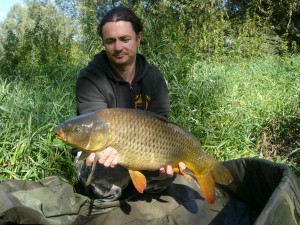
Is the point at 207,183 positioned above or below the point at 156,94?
below

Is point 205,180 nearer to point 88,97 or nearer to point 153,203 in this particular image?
point 153,203

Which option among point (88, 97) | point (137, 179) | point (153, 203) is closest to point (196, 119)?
point (153, 203)

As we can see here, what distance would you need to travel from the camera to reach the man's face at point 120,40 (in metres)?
1.87

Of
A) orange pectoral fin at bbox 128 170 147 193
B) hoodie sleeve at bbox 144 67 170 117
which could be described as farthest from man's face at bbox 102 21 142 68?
orange pectoral fin at bbox 128 170 147 193

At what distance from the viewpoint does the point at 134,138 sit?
1.48 meters

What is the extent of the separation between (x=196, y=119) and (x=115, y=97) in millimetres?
1075

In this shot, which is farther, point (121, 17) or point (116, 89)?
point (116, 89)

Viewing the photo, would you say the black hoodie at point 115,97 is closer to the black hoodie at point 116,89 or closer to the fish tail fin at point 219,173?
the black hoodie at point 116,89

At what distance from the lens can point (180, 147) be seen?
1.64m

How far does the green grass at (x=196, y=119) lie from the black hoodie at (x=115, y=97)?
43cm

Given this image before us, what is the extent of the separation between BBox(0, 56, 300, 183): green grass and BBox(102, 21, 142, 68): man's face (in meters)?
0.80

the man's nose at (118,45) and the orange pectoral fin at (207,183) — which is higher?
the man's nose at (118,45)

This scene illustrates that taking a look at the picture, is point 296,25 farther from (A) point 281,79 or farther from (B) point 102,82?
(B) point 102,82

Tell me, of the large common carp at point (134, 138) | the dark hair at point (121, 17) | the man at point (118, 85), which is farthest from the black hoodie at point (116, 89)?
the large common carp at point (134, 138)
